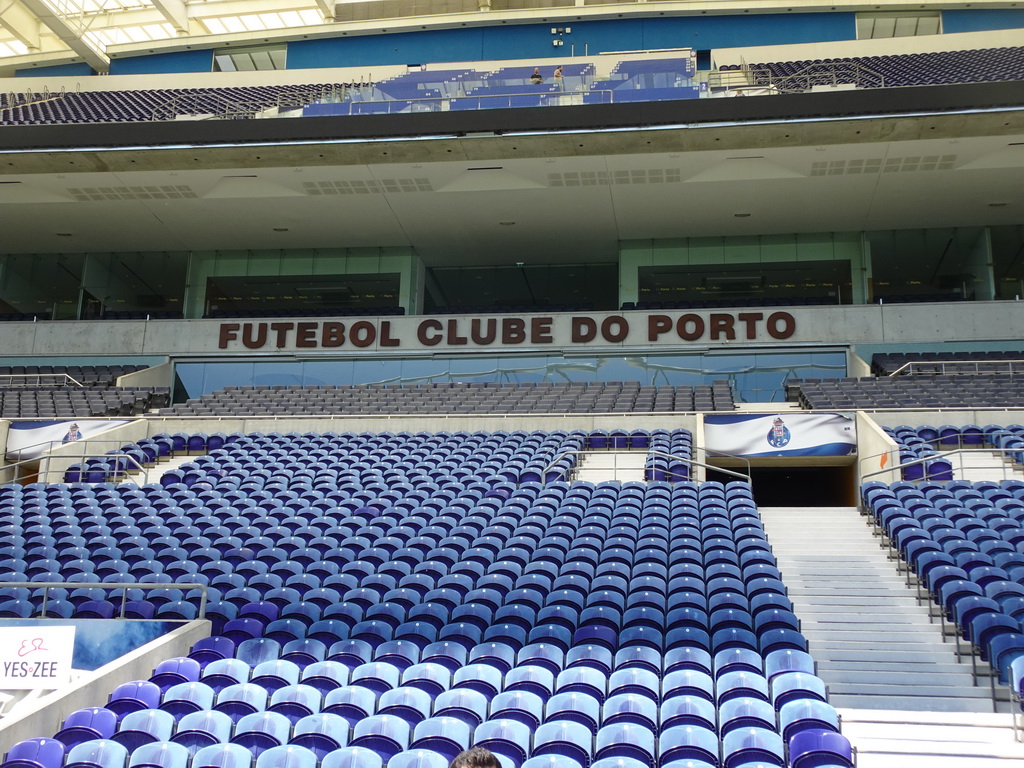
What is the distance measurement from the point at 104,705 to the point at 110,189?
19.0 meters

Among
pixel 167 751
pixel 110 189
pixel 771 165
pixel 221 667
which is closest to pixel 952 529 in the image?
pixel 221 667

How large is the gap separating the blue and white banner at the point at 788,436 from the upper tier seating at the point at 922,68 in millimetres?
8233

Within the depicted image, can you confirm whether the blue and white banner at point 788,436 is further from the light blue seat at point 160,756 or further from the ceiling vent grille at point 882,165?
the light blue seat at point 160,756

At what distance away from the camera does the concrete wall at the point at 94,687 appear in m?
5.97

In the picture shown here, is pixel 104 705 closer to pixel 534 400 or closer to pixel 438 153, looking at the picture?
pixel 534 400

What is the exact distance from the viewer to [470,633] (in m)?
7.90

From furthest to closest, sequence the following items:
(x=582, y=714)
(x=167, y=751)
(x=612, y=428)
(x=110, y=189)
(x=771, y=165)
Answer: (x=110, y=189)
(x=771, y=165)
(x=612, y=428)
(x=582, y=714)
(x=167, y=751)

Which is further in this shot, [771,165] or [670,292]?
[670,292]

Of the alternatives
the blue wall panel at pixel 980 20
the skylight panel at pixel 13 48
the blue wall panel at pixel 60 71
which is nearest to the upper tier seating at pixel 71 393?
the blue wall panel at pixel 60 71

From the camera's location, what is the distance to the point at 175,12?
28.4 metres

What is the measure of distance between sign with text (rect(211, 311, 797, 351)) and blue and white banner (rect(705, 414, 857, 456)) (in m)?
7.66

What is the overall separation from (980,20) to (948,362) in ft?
39.1

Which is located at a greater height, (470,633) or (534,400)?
(534,400)

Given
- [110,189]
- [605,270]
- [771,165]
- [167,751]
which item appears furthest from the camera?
[605,270]
